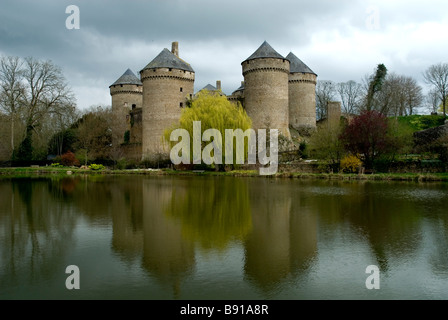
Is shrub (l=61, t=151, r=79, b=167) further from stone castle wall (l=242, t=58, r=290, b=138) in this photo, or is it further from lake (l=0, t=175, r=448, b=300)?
lake (l=0, t=175, r=448, b=300)

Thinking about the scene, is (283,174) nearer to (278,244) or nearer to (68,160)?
(278,244)

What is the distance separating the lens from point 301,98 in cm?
3816

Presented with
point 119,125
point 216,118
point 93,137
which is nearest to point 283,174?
point 216,118

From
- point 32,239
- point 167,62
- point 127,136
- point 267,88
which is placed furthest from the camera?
point 127,136

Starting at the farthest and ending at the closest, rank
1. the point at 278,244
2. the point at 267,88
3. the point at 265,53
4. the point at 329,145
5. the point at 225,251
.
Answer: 1. the point at 265,53
2. the point at 267,88
3. the point at 329,145
4. the point at 278,244
5. the point at 225,251

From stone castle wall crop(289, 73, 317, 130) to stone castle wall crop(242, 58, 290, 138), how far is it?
3766 mm

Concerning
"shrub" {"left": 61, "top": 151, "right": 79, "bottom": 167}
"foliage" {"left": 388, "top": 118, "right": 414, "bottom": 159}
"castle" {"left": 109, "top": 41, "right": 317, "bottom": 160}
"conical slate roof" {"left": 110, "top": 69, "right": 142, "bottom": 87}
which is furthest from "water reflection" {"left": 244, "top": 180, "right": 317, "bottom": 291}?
"conical slate roof" {"left": 110, "top": 69, "right": 142, "bottom": 87}

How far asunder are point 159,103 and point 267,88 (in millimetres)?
9667

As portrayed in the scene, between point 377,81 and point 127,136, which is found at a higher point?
point 377,81

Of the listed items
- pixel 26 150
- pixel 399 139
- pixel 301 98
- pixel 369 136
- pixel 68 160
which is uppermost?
pixel 301 98

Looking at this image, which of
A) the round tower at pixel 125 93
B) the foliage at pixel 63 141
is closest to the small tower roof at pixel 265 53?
the round tower at pixel 125 93
